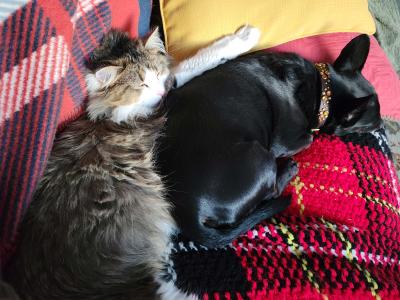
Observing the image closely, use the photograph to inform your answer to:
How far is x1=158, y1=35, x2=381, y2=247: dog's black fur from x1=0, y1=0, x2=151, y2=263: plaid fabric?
351 mm

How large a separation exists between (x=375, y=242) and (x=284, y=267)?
0.32 m

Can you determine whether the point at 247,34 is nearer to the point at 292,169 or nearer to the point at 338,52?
the point at 338,52

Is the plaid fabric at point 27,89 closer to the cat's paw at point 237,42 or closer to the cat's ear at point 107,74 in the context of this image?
the cat's ear at point 107,74

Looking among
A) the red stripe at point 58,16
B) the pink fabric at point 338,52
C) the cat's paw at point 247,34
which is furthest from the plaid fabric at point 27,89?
the pink fabric at point 338,52

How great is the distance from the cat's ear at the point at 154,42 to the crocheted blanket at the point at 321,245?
63 cm

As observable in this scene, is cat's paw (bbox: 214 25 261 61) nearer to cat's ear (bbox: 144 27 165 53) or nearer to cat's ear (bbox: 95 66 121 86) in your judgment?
cat's ear (bbox: 144 27 165 53)

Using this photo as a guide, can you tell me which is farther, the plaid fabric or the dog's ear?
the dog's ear

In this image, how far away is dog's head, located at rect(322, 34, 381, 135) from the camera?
Answer: 4.29ft

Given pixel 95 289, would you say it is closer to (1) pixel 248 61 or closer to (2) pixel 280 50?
(1) pixel 248 61

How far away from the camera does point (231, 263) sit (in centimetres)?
101

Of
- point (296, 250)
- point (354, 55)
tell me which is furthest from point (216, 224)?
point (354, 55)

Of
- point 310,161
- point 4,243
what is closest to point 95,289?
point 4,243

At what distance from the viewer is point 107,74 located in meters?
1.11

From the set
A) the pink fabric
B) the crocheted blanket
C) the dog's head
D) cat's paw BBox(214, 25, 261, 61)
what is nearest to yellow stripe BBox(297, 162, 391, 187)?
the crocheted blanket
